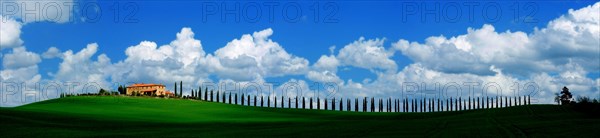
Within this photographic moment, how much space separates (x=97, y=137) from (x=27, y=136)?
4289mm

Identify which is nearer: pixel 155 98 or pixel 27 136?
pixel 27 136

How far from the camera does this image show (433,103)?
138125 mm

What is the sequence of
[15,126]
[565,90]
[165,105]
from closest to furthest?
1. [15,126]
2. [165,105]
3. [565,90]

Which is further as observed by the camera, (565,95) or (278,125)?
(565,95)

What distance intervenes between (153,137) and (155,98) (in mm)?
79797

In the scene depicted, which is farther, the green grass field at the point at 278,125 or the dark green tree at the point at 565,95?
the dark green tree at the point at 565,95

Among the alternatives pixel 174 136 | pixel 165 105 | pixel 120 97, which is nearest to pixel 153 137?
pixel 174 136

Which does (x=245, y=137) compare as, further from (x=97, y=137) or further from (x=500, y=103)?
(x=500, y=103)

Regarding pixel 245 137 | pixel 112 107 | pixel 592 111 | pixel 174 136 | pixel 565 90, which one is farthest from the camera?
pixel 565 90

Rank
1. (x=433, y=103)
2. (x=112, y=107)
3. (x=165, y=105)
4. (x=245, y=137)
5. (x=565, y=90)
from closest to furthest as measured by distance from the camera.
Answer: (x=245, y=137) → (x=112, y=107) → (x=165, y=105) → (x=565, y=90) → (x=433, y=103)

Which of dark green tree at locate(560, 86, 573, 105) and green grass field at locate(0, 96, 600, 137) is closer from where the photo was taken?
green grass field at locate(0, 96, 600, 137)

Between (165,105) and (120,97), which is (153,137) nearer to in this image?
(165,105)

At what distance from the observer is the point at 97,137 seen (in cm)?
3359

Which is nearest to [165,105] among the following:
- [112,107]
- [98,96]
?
[112,107]
